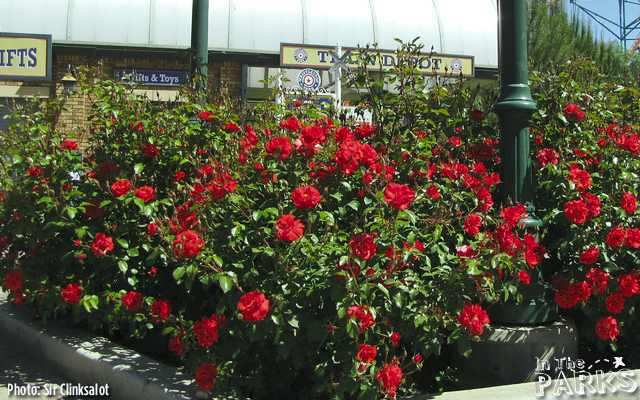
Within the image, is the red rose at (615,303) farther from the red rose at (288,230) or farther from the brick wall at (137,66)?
the brick wall at (137,66)

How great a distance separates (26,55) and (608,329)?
1461 centimetres

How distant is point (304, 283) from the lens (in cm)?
294

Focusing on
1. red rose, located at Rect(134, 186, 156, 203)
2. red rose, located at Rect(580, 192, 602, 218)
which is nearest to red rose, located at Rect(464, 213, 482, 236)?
red rose, located at Rect(580, 192, 602, 218)

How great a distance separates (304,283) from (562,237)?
1833 millimetres

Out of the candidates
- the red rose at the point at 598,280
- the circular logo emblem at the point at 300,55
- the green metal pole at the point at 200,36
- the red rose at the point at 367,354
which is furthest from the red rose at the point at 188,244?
the circular logo emblem at the point at 300,55

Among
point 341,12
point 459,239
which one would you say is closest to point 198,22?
point 459,239

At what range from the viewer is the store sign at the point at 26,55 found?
48.0 feet

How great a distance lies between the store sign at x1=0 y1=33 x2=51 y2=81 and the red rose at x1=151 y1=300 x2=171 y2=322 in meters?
13.2

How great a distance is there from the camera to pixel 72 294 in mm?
3723

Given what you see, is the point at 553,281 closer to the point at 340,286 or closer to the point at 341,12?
the point at 340,286

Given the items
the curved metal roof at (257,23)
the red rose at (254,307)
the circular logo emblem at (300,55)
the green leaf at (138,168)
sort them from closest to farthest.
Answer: the red rose at (254,307) → the green leaf at (138,168) → the circular logo emblem at (300,55) → the curved metal roof at (257,23)

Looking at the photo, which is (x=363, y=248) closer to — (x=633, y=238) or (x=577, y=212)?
(x=577, y=212)

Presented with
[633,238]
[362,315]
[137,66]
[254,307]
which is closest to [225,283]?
[254,307]

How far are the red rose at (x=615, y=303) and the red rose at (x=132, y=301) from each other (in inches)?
105
